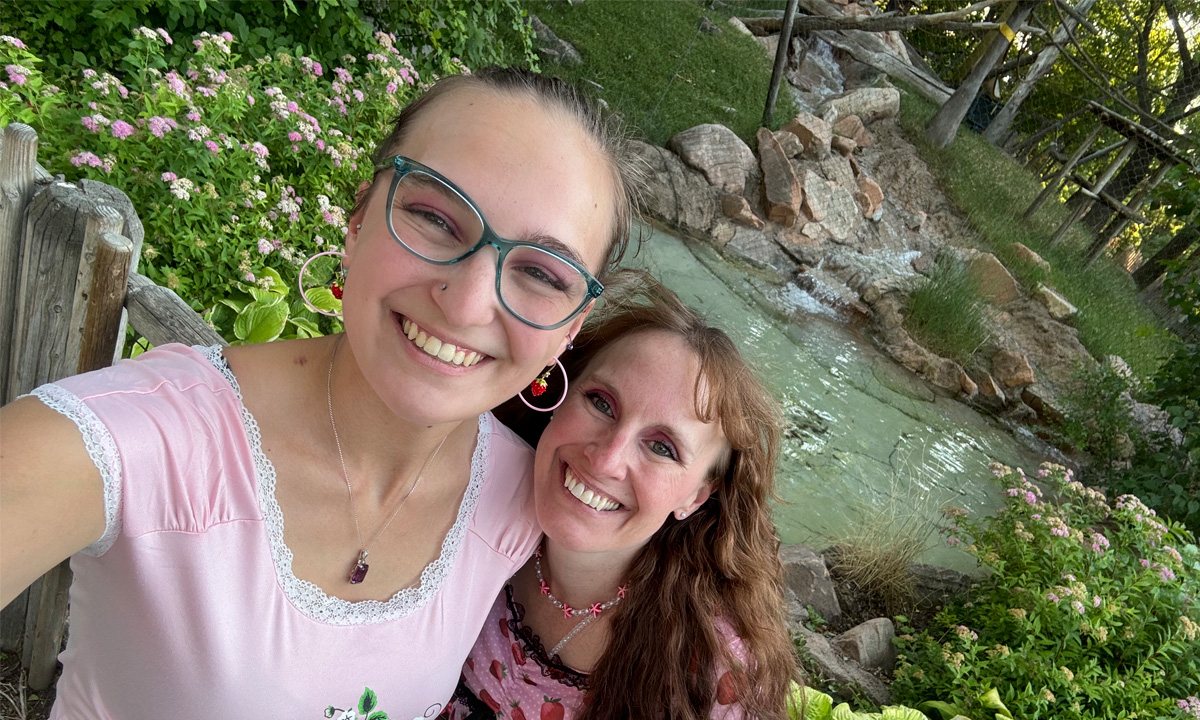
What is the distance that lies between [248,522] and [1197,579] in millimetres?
3899

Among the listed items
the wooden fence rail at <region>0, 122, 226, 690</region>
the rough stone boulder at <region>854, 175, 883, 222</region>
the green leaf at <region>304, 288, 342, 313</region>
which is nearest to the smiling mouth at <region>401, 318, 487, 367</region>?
the wooden fence rail at <region>0, 122, 226, 690</region>

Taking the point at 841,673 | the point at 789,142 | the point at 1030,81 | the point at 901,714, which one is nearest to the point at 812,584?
the point at 841,673

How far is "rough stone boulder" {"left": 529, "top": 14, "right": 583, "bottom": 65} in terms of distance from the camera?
9.62 meters

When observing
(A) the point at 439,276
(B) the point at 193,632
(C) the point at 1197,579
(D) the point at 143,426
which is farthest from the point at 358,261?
(C) the point at 1197,579

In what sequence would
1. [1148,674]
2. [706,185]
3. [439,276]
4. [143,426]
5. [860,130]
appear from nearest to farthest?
1. [143,426]
2. [439,276]
3. [1148,674]
4. [706,185]
5. [860,130]

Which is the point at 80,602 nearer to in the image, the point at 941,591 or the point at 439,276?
the point at 439,276

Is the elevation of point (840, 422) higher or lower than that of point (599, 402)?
lower

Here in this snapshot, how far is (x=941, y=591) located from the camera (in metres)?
4.04

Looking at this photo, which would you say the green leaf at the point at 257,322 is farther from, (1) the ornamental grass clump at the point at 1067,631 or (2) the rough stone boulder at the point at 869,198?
(2) the rough stone boulder at the point at 869,198

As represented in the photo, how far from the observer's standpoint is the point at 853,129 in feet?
37.3

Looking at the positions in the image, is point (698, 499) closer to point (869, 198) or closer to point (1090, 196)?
point (869, 198)

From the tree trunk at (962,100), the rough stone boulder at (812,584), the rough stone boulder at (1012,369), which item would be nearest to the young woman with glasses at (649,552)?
the rough stone boulder at (812,584)

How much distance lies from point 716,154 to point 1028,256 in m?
4.90

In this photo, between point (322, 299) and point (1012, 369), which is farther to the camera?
point (1012, 369)
